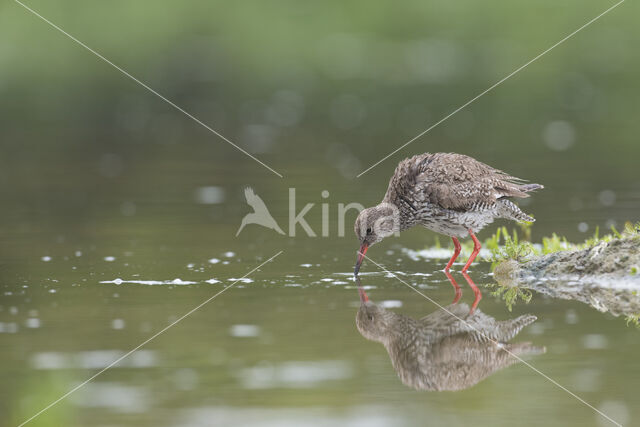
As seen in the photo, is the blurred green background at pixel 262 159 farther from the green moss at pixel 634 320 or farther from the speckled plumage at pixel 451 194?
the speckled plumage at pixel 451 194

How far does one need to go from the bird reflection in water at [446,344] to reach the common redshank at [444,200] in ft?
7.46

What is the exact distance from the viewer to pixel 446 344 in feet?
26.8

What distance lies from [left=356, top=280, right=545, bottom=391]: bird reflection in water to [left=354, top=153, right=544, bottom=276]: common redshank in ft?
7.46

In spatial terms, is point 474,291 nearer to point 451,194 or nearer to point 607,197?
point 451,194

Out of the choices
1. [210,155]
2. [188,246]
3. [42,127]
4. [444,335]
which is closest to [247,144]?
[210,155]

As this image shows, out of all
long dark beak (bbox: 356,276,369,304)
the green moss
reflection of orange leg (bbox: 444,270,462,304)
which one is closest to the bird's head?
reflection of orange leg (bbox: 444,270,462,304)

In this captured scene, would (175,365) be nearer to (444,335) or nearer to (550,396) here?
(444,335)

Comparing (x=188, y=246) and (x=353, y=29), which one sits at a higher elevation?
(x=353, y=29)

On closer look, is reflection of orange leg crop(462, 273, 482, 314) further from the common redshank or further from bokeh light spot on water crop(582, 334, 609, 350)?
bokeh light spot on water crop(582, 334, 609, 350)

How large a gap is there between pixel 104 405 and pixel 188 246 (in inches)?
227

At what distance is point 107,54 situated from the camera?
31156 mm

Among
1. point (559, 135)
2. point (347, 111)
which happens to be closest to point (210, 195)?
point (559, 135)

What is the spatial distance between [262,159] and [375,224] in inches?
334

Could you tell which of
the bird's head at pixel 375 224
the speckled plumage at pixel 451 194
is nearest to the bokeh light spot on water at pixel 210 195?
the bird's head at pixel 375 224
